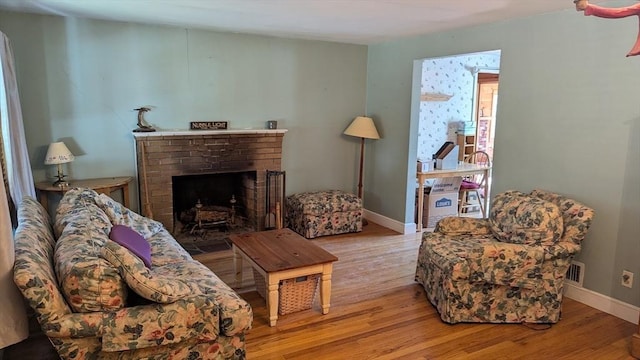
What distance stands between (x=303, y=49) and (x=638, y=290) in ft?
12.9

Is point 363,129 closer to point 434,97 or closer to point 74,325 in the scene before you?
point 434,97

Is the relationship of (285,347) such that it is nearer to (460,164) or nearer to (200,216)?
(200,216)

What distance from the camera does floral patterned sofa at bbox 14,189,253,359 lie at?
1.97 m

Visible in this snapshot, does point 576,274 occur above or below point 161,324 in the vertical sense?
below

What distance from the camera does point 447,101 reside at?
617cm

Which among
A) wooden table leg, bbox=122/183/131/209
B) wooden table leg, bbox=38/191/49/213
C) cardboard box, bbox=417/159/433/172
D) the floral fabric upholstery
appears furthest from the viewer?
cardboard box, bbox=417/159/433/172

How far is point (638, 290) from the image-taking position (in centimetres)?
310

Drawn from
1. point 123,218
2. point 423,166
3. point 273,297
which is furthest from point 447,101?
point 123,218

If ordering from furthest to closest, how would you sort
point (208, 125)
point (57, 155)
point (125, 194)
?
point (208, 125) < point (125, 194) < point (57, 155)

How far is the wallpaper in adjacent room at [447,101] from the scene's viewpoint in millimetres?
5996

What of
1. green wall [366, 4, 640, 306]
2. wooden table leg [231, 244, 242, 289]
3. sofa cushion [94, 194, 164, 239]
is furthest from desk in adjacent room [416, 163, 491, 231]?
sofa cushion [94, 194, 164, 239]

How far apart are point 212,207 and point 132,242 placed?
230 centimetres

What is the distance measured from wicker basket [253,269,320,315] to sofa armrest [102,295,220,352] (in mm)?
891

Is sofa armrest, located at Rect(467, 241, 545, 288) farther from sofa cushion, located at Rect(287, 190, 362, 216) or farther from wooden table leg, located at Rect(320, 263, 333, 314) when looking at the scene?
sofa cushion, located at Rect(287, 190, 362, 216)
